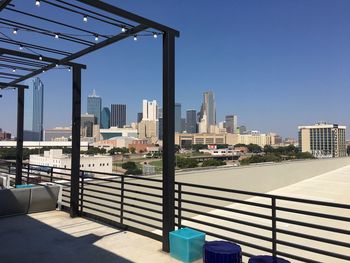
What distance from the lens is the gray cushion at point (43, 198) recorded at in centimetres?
640

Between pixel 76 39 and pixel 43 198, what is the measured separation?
336cm

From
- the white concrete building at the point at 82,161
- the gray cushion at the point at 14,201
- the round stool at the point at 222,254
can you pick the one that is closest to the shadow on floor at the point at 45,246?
the gray cushion at the point at 14,201

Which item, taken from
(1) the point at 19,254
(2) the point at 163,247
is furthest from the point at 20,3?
(2) the point at 163,247

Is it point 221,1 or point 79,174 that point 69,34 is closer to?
point 79,174

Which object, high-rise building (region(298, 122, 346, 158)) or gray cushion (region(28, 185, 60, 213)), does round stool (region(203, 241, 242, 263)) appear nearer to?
gray cushion (region(28, 185, 60, 213))

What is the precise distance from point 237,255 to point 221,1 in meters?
12.6

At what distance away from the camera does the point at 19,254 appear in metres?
4.16

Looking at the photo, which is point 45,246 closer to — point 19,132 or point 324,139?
point 19,132

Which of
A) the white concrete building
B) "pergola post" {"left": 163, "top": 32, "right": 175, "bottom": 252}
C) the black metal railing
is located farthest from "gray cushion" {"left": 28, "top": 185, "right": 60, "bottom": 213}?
the white concrete building

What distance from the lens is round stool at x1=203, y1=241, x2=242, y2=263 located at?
3.33m

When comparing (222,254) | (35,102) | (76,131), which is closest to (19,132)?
Result: (76,131)

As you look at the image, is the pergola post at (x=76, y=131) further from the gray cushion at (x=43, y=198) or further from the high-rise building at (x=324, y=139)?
the high-rise building at (x=324, y=139)

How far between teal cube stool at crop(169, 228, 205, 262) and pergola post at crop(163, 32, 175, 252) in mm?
317

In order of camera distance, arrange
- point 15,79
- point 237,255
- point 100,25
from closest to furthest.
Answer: point 237,255
point 100,25
point 15,79
